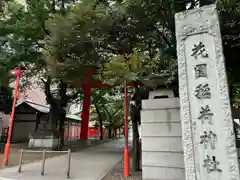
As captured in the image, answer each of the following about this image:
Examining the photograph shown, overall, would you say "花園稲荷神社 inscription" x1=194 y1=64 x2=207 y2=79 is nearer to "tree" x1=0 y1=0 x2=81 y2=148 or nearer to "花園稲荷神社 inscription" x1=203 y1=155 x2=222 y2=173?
"花園稲荷神社 inscription" x1=203 y1=155 x2=222 y2=173

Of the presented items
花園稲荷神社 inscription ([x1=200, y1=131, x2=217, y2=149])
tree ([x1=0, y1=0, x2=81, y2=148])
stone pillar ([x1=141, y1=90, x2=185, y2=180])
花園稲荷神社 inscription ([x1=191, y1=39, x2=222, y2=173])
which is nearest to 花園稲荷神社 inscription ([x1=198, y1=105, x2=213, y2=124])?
花園稲荷神社 inscription ([x1=191, y1=39, x2=222, y2=173])

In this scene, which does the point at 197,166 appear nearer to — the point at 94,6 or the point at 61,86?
the point at 94,6

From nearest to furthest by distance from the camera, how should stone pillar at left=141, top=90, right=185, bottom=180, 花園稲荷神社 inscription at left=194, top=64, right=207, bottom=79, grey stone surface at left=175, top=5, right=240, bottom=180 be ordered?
grey stone surface at left=175, top=5, right=240, bottom=180, 花園稲荷神社 inscription at left=194, top=64, right=207, bottom=79, stone pillar at left=141, top=90, right=185, bottom=180

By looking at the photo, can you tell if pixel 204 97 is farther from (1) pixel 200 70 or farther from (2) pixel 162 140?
(2) pixel 162 140

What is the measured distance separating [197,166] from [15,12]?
1330 centimetres

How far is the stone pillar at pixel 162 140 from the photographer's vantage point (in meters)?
6.10

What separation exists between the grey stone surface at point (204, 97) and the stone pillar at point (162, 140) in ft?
4.81

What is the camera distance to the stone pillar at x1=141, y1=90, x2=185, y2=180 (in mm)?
6098

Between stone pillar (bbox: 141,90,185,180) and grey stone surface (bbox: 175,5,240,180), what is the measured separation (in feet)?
4.81

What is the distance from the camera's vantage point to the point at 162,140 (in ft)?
20.7

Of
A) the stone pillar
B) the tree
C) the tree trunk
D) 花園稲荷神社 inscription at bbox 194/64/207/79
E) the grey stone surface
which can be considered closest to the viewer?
the grey stone surface

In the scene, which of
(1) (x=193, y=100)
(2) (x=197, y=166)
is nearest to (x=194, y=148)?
(2) (x=197, y=166)

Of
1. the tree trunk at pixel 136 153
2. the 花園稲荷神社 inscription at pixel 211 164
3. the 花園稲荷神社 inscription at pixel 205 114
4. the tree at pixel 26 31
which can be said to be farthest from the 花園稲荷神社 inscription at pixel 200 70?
the tree at pixel 26 31


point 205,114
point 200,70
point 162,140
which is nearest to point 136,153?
point 162,140
